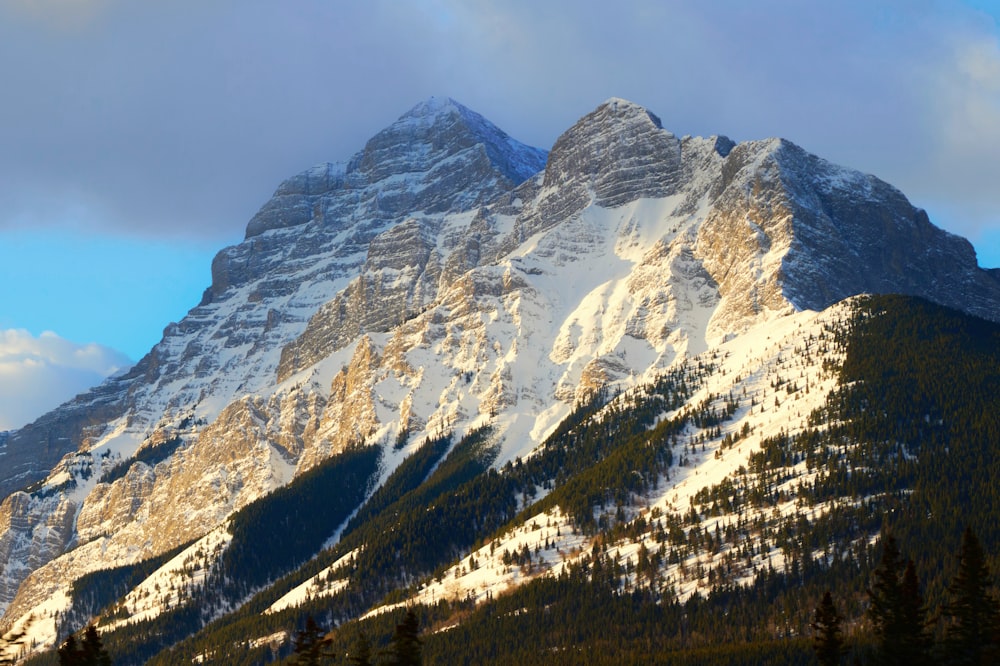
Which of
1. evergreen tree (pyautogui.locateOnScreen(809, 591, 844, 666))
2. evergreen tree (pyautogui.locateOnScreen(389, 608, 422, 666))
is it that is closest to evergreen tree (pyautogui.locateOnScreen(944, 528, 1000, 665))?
evergreen tree (pyautogui.locateOnScreen(809, 591, 844, 666))

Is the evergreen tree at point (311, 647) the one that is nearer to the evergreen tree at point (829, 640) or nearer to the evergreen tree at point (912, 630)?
the evergreen tree at point (829, 640)

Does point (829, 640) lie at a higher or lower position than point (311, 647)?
lower

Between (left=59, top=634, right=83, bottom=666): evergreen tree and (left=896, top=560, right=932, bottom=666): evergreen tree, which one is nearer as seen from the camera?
(left=59, top=634, right=83, bottom=666): evergreen tree

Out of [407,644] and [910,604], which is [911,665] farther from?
[407,644]

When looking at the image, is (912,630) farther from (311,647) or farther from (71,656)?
(71,656)

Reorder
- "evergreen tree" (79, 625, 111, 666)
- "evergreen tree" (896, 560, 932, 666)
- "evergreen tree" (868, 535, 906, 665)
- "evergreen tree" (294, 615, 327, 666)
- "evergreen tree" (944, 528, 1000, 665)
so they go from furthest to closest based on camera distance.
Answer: "evergreen tree" (868, 535, 906, 665)
"evergreen tree" (294, 615, 327, 666)
"evergreen tree" (896, 560, 932, 666)
"evergreen tree" (944, 528, 1000, 665)
"evergreen tree" (79, 625, 111, 666)

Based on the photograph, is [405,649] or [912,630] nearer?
[912,630]

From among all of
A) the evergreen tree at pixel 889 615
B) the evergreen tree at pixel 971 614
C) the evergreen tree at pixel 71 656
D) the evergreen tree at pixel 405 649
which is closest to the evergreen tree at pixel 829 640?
the evergreen tree at pixel 889 615

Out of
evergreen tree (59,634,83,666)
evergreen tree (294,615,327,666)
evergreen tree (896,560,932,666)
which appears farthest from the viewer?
evergreen tree (294,615,327,666)

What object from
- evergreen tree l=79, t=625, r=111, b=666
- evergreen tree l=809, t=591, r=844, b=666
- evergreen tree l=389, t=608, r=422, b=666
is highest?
evergreen tree l=79, t=625, r=111, b=666

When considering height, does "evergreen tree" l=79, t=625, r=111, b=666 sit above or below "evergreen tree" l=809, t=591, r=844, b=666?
above

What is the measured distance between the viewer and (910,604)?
4264 inches

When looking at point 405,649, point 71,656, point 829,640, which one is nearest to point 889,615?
point 829,640

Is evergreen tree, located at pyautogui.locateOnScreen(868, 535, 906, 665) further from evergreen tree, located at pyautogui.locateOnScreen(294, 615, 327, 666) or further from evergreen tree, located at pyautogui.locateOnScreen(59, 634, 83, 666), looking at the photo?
evergreen tree, located at pyautogui.locateOnScreen(59, 634, 83, 666)
